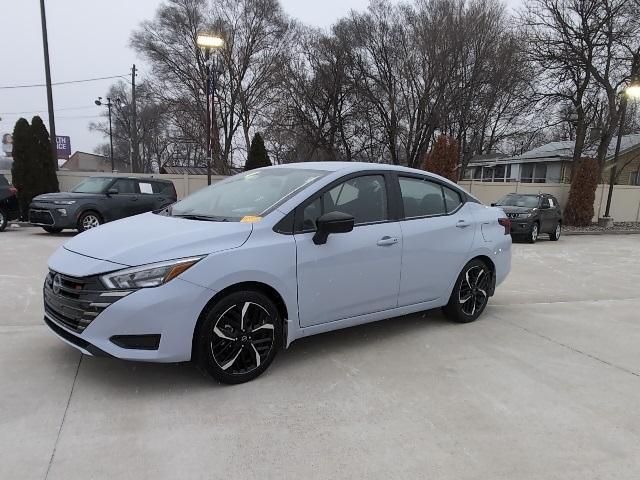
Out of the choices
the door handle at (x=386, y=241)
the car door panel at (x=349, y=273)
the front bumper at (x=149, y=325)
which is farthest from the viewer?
the door handle at (x=386, y=241)

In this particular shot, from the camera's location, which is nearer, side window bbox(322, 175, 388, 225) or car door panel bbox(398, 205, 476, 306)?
side window bbox(322, 175, 388, 225)

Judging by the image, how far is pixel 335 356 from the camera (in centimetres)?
423

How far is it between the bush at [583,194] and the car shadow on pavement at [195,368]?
19660 millimetres

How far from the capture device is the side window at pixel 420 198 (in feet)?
15.2

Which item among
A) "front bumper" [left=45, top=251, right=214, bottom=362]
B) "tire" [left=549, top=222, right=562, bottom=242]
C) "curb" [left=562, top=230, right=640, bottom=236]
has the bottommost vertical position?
"curb" [left=562, top=230, right=640, bottom=236]

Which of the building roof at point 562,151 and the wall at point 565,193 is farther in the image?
the building roof at point 562,151

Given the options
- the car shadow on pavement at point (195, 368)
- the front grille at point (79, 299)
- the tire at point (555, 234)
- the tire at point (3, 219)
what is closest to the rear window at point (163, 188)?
the tire at point (3, 219)

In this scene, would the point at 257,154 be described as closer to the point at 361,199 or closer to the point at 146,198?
the point at 146,198

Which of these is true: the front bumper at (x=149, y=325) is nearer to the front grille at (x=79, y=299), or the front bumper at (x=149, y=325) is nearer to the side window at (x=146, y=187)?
the front grille at (x=79, y=299)

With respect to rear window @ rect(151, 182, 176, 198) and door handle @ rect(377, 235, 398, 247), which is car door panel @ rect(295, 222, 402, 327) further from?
rear window @ rect(151, 182, 176, 198)

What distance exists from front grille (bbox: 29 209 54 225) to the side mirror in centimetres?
972

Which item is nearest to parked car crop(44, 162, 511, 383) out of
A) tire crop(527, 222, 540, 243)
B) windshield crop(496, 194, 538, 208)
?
tire crop(527, 222, 540, 243)

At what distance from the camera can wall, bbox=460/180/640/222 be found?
22.1 metres

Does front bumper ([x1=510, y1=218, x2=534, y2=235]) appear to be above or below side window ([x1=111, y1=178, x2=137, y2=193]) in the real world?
below
